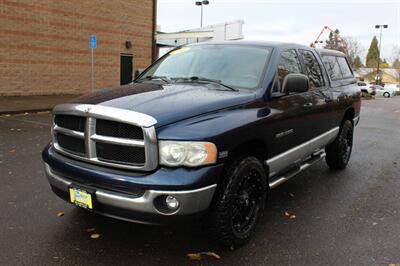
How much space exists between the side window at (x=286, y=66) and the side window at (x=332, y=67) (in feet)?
3.77

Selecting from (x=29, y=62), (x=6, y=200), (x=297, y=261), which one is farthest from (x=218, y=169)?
(x=29, y=62)

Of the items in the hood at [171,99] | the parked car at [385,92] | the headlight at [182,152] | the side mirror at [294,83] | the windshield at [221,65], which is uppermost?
the windshield at [221,65]

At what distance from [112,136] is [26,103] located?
456 inches

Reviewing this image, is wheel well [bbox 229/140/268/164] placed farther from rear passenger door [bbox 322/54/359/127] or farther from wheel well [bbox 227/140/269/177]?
rear passenger door [bbox 322/54/359/127]

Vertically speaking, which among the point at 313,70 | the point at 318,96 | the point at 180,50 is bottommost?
the point at 318,96

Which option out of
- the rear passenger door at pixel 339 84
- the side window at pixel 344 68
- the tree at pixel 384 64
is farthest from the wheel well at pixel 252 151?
the tree at pixel 384 64

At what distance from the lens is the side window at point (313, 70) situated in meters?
5.17

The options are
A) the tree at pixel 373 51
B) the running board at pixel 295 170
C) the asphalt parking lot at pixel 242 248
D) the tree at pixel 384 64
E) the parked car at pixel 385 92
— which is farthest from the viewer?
Result: the tree at pixel 373 51

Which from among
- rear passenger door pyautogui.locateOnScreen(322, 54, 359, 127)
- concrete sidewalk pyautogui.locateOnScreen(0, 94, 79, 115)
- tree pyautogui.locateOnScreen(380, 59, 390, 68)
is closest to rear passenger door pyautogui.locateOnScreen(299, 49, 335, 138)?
rear passenger door pyautogui.locateOnScreen(322, 54, 359, 127)

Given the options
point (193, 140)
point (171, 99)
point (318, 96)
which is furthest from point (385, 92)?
point (193, 140)

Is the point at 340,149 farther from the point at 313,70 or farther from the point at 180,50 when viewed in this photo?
the point at 180,50

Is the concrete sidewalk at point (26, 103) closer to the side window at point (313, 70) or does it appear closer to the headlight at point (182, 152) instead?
the side window at point (313, 70)

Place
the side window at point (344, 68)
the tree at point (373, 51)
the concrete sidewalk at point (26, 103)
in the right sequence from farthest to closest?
the tree at point (373, 51), the concrete sidewalk at point (26, 103), the side window at point (344, 68)

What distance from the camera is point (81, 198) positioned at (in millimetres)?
3236
